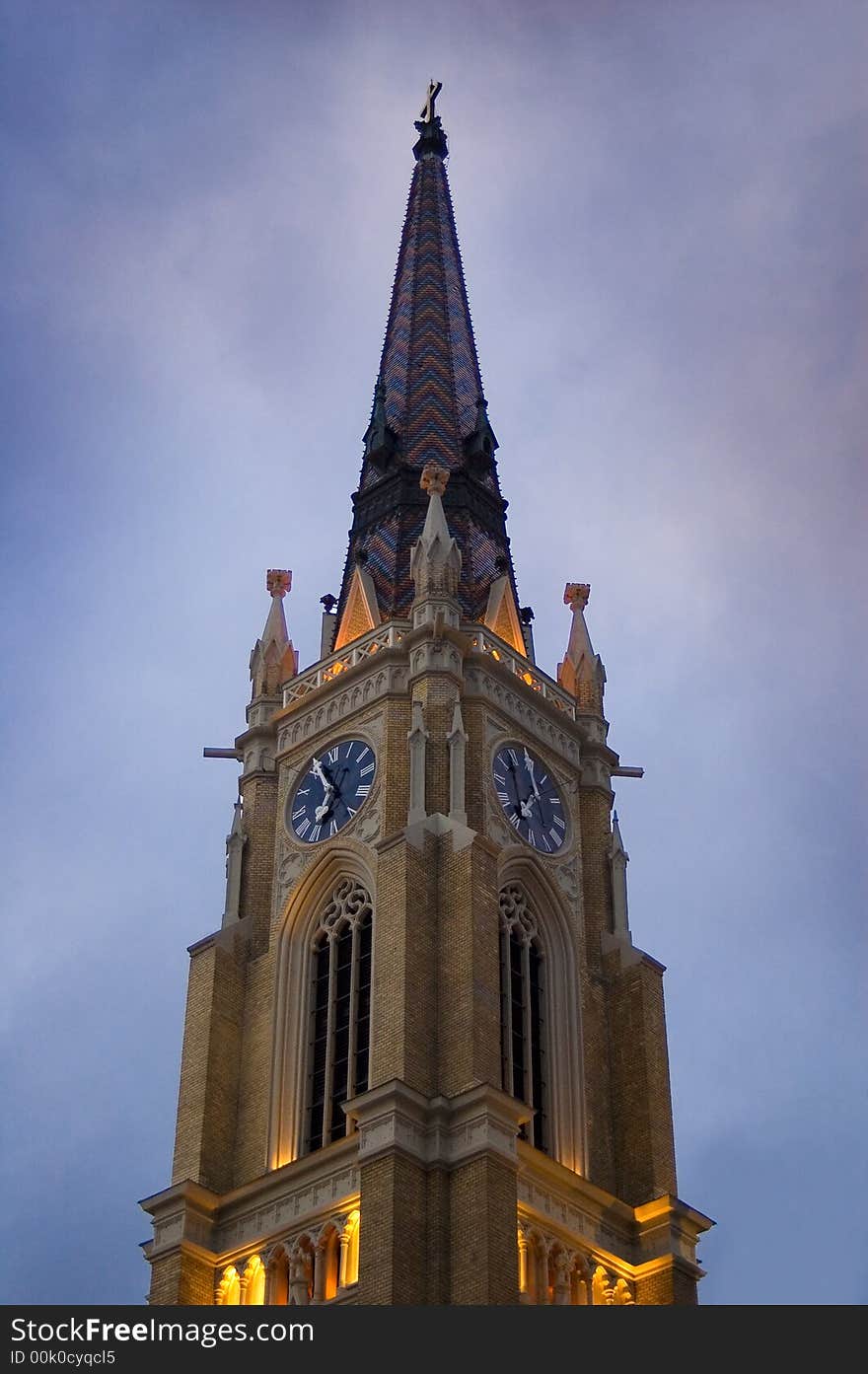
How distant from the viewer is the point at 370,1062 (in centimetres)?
5591

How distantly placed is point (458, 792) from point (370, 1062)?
7662mm

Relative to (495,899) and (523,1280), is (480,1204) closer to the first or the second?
(523,1280)

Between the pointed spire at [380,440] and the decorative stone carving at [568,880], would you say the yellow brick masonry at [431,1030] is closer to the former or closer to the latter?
the decorative stone carving at [568,880]

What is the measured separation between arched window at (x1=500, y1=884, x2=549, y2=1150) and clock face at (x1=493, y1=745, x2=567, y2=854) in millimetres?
1793

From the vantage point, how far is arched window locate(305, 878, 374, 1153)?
57500 millimetres

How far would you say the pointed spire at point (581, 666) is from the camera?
227 ft

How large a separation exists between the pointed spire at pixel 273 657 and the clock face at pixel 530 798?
26.0 ft

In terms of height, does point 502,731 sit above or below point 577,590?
below

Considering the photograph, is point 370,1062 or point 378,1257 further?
point 370,1062

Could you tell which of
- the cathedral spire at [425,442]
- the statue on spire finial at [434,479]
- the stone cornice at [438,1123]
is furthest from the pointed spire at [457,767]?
the statue on spire finial at [434,479]

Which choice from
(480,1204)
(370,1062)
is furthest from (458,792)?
(480,1204)

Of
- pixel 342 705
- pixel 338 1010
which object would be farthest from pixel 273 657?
pixel 338 1010

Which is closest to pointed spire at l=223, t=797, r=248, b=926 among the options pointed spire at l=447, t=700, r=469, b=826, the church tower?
the church tower

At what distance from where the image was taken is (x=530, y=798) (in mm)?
63688
